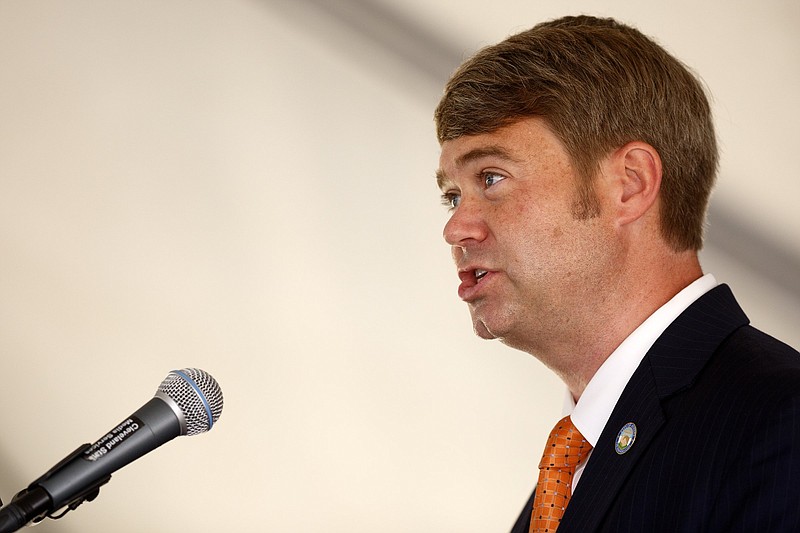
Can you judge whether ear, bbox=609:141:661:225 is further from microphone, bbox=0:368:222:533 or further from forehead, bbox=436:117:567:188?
microphone, bbox=0:368:222:533

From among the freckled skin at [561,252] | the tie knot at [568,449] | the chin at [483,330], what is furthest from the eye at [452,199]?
the tie knot at [568,449]

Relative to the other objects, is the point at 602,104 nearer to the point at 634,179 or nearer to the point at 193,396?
the point at 634,179

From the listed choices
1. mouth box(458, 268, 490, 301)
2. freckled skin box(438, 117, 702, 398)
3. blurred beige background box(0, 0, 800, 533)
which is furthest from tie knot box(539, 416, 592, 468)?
blurred beige background box(0, 0, 800, 533)

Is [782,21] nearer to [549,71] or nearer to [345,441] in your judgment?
[549,71]

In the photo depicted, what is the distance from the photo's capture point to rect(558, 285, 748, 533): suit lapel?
4.70 ft

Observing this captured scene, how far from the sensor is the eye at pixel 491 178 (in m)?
1.74

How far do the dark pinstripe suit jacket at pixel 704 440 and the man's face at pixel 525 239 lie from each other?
18cm

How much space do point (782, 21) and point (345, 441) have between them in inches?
68.3

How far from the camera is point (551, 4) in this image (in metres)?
2.82

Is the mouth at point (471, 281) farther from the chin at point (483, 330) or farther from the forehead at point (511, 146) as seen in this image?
the forehead at point (511, 146)

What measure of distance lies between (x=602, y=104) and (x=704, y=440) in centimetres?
65

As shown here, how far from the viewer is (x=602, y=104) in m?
1.73

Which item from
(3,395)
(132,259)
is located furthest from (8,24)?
(3,395)

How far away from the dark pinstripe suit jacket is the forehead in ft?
1.22
